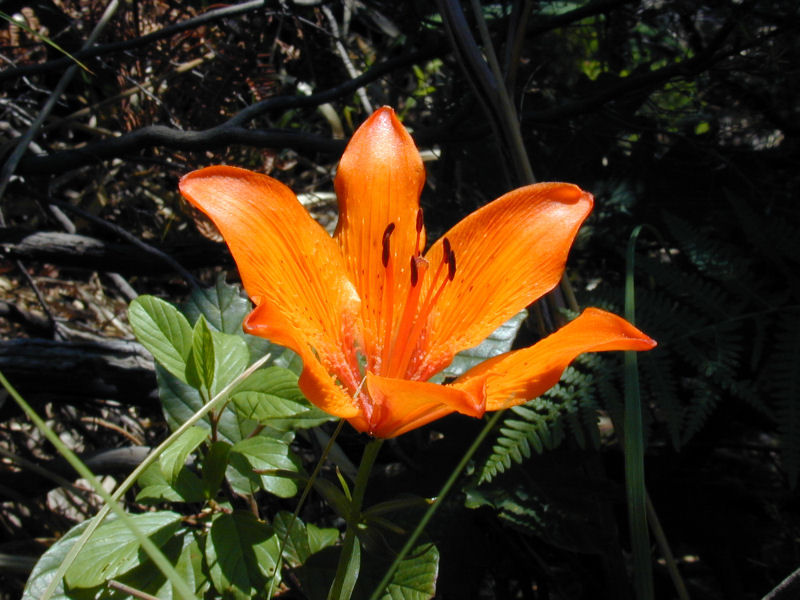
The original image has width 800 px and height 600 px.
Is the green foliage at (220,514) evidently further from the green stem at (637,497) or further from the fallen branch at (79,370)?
the fallen branch at (79,370)

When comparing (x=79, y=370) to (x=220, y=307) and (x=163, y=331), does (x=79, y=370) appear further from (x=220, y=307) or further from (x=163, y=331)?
(x=163, y=331)

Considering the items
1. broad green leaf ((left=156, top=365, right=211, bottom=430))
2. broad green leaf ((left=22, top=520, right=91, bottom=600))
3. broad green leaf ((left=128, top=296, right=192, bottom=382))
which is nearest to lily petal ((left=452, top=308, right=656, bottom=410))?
broad green leaf ((left=128, top=296, right=192, bottom=382))

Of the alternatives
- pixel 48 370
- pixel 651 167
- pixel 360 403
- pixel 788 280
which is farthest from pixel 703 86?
pixel 48 370

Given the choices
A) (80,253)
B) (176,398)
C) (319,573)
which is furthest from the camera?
(80,253)

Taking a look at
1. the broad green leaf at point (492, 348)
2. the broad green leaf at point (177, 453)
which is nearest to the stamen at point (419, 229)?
the broad green leaf at point (492, 348)

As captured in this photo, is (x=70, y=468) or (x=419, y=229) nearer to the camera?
(x=419, y=229)

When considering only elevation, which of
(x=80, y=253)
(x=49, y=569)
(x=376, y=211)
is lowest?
(x=49, y=569)

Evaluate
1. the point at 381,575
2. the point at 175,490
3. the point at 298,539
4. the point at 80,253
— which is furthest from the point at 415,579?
the point at 80,253

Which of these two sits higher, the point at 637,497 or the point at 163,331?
the point at 163,331

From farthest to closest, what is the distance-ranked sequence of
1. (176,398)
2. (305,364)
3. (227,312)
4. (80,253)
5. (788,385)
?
(80,253), (788,385), (227,312), (176,398), (305,364)
